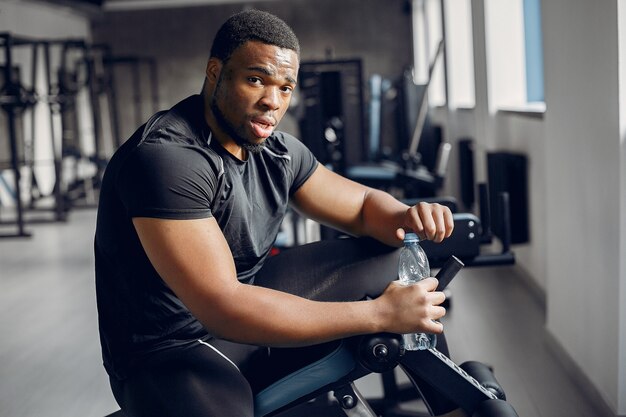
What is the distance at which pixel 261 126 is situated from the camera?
1.48 m

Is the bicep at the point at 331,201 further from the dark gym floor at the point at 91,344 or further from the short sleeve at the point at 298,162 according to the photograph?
the dark gym floor at the point at 91,344

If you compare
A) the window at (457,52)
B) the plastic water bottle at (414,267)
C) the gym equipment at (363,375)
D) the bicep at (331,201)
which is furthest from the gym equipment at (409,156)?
the gym equipment at (363,375)

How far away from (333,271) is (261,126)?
35 centimetres

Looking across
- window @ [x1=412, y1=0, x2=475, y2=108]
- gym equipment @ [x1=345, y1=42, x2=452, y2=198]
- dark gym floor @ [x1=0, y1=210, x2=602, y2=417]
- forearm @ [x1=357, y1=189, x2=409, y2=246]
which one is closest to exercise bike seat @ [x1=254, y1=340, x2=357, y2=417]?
forearm @ [x1=357, y1=189, x2=409, y2=246]

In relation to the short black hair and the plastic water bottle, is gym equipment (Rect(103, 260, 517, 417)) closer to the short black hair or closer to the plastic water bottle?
the plastic water bottle

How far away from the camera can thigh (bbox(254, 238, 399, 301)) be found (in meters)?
1.61

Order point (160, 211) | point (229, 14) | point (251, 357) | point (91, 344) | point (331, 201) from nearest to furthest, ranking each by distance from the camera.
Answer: point (160, 211) < point (251, 357) < point (331, 201) < point (91, 344) < point (229, 14)

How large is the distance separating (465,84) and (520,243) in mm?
3316

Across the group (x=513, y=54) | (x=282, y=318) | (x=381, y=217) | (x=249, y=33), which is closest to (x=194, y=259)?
(x=282, y=318)

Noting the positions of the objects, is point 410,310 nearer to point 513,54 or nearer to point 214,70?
point 214,70

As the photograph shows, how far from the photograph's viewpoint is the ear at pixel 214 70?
4.89 ft

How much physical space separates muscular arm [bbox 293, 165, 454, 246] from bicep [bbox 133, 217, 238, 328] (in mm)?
470

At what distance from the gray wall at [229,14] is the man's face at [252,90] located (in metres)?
10.1

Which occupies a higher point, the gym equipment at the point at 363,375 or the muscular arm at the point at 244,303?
the muscular arm at the point at 244,303
